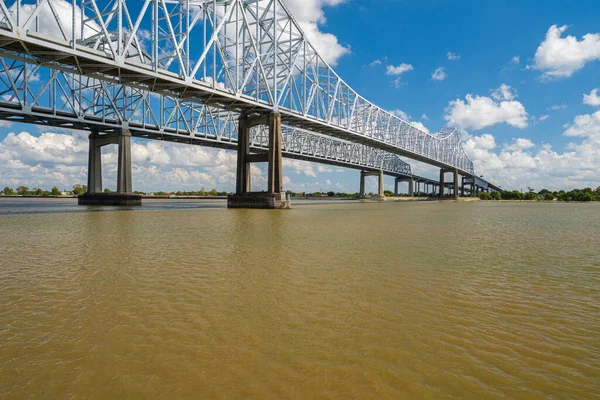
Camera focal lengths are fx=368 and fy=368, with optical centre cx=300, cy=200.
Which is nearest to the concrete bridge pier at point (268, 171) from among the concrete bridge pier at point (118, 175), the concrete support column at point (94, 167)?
the concrete bridge pier at point (118, 175)

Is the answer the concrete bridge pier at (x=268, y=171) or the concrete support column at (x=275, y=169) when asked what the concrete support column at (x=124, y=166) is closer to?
the concrete bridge pier at (x=268, y=171)

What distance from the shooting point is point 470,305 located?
6055mm

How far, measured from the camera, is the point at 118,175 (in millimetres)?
54156

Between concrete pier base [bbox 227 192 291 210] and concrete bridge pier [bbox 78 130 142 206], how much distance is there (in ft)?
58.2

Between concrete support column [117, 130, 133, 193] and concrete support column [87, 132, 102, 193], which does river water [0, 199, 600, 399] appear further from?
concrete support column [87, 132, 102, 193]

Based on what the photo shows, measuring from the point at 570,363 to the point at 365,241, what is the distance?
10575 millimetres

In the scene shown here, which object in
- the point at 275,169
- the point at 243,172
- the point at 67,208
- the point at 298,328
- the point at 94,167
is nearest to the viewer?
the point at 298,328

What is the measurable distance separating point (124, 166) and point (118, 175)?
5.15 feet

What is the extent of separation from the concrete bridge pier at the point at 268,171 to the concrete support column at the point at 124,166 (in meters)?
17.8

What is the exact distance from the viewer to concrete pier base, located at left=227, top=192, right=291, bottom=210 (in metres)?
44.1

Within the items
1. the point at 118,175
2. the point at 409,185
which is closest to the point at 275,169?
the point at 118,175

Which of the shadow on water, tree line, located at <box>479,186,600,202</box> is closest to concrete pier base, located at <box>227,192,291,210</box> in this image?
the shadow on water

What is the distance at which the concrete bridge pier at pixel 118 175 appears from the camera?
5362cm

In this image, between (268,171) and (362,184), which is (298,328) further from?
(362,184)
